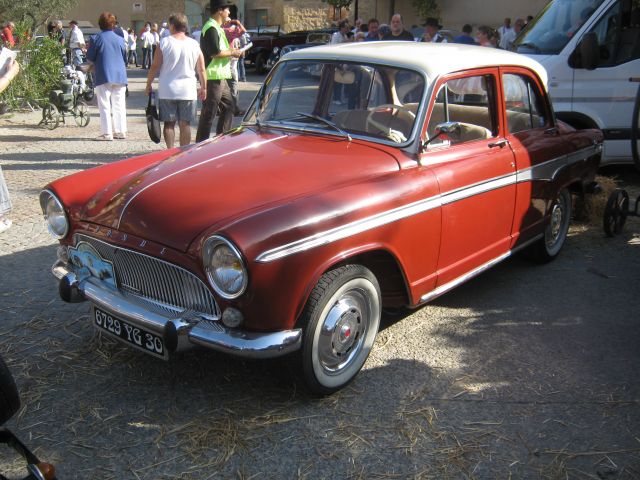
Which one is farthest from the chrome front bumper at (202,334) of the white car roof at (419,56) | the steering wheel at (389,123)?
the white car roof at (419,56)

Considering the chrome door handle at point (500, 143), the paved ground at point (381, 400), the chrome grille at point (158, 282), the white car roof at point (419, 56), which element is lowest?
the paved ground at point (381, 400)

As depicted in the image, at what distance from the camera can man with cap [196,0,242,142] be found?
314 inches

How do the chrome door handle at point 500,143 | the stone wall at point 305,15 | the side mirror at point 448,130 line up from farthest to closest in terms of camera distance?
the stone wall at point 305,15, the chrome door handle at point 500,143, the side mirror at point 448,130

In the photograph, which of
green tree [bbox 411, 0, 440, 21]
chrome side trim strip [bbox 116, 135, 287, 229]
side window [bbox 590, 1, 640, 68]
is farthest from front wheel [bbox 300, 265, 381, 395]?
green tree [bbox 411, 0, 440, 21]

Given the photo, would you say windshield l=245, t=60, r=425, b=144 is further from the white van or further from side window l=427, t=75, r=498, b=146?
the white van

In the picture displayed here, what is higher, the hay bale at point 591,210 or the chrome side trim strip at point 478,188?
the chrome side trim strip at point 478,188

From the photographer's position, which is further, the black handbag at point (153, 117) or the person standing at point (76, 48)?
the person standing at point (76, 48)

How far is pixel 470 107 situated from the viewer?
4.49 m

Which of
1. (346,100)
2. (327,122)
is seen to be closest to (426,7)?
(346,100)

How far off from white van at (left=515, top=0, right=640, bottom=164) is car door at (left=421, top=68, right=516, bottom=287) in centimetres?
355

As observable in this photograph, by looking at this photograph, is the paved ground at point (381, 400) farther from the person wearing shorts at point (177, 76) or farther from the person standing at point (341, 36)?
the person standing at point (341, 36)

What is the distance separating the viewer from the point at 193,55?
8.02 meters

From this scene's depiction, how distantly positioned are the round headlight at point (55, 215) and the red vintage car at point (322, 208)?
1cm

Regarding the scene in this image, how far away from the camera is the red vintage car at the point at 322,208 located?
10.1 ft
